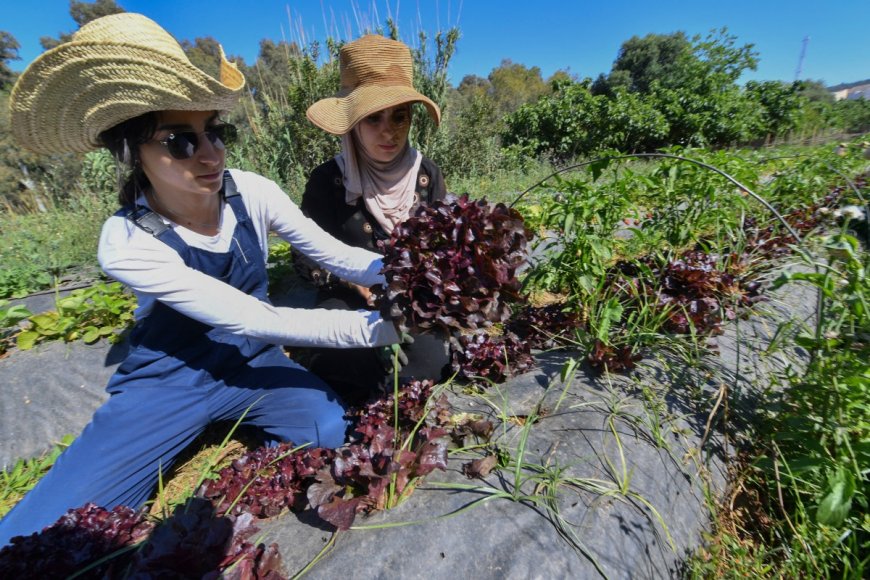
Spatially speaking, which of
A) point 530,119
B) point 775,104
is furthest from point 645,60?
point 530,119

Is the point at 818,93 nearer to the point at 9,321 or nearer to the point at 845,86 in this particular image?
the point at 845,86

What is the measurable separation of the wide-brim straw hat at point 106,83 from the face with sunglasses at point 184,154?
0.29 ft

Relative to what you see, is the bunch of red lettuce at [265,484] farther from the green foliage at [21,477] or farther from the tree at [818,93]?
the tree at [818,93]

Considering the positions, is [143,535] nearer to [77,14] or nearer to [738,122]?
[738,122]

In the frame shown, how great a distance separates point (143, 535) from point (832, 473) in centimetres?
240

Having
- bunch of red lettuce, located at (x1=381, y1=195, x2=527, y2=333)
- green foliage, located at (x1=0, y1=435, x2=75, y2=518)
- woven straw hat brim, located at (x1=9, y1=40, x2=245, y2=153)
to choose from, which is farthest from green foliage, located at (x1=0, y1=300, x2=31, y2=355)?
bunch of red lettuce, located at (x1=381, y1=195, x2=527, y2=333)

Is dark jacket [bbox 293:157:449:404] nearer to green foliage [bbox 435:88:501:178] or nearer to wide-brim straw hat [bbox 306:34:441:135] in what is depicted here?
wide-brim straw hat [bbox 306:34:441:135]

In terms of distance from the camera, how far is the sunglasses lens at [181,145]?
1.72 meters

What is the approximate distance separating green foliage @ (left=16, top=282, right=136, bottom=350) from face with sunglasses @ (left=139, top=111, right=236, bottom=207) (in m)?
1.54

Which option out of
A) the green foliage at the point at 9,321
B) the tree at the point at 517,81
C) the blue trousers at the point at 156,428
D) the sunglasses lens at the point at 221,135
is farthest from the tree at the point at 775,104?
the tree at the point at 517,81

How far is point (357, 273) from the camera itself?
225cm

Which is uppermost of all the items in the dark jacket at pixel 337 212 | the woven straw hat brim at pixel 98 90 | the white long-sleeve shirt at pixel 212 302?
the woven straw hat brim at pixel 98 90

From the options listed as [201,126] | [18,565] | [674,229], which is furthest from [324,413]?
[674,229]

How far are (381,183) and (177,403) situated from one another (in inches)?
71.1
